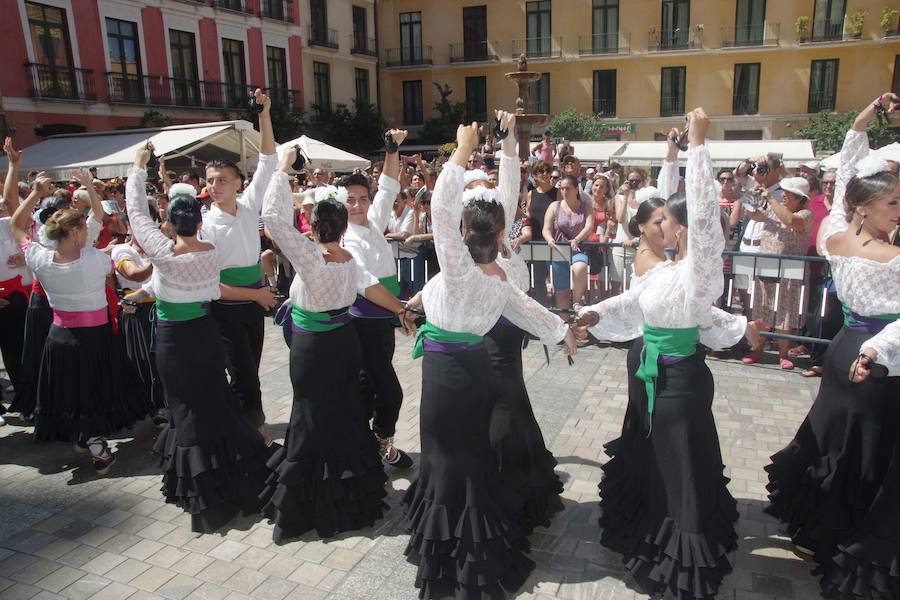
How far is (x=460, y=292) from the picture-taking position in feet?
10.4

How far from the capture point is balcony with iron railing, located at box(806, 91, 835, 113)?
3133 cm

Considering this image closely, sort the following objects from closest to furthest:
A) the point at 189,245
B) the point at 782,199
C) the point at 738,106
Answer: the point at 189,245, the point at 782,199, the point at 738,106

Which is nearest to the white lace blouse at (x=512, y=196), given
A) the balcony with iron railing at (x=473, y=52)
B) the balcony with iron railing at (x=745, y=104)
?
the balcony with iron railing at (x=745, y=104)

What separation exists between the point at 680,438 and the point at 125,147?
528 inches

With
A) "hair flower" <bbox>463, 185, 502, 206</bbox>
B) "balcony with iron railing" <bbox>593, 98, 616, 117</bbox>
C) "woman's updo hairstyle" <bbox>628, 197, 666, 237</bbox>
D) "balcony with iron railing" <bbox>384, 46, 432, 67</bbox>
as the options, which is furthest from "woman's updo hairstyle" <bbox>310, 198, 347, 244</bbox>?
"balcony with iron railing" <bbox>384, 46, 432, 67</bbox>

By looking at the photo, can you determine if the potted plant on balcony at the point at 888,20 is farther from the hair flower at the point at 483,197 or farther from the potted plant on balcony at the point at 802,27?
the hair flower at the point at 483,197

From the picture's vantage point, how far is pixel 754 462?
476 cm

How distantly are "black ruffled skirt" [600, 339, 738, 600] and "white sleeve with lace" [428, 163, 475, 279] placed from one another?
1.16 m

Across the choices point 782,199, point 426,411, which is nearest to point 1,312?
point 426,411

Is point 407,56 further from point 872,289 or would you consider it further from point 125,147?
point 872,289

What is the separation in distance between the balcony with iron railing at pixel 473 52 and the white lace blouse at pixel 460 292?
35885mm

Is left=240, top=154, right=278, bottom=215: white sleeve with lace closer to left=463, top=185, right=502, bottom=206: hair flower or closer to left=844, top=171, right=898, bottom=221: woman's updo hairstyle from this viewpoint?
left=463, top=185, right=502, bottom=206: hair flower

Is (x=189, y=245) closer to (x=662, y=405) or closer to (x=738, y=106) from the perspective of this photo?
(x=662, y=405)

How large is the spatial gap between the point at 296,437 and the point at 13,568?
178cm
